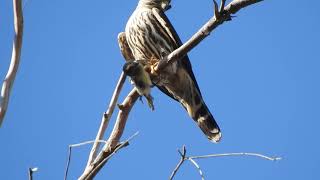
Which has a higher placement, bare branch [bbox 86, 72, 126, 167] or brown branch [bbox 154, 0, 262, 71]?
brown branch [bbox 154, 0, 262, 71]

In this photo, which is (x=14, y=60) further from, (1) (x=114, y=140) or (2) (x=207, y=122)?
(2) (x=207, y=122)

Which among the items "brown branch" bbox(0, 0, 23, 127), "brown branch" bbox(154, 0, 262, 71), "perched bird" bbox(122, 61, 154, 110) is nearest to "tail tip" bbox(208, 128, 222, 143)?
"perched bird" bbox(122, 61, 154, 110)

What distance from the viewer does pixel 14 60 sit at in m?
3.18

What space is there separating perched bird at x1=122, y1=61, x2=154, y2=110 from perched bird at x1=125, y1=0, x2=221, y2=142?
1267mm

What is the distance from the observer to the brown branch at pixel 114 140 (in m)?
2.97

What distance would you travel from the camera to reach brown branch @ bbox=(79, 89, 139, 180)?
297 cm

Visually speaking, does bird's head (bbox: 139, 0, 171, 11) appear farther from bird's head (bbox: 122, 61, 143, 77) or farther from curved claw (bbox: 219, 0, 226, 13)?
curved claw (bbox: 219, 0, 226, 13)

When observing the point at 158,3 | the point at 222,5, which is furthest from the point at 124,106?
the point at 158,3

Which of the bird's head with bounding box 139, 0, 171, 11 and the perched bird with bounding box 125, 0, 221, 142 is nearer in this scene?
the perched bird with bounding box 125, 0, 221, 142

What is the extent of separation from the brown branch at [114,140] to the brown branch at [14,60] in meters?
0.60

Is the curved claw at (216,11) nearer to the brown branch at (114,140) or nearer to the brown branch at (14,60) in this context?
the brown branch at (114,140)

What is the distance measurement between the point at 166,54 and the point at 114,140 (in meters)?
3.02

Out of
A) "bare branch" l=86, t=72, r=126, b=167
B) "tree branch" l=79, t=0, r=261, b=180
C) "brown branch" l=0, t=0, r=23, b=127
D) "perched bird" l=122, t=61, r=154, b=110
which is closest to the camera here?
"brown branch" l=0, t=0, r=23, b=127

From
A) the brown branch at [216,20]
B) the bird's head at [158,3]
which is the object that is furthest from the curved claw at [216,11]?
the bird's head at [158,3]
